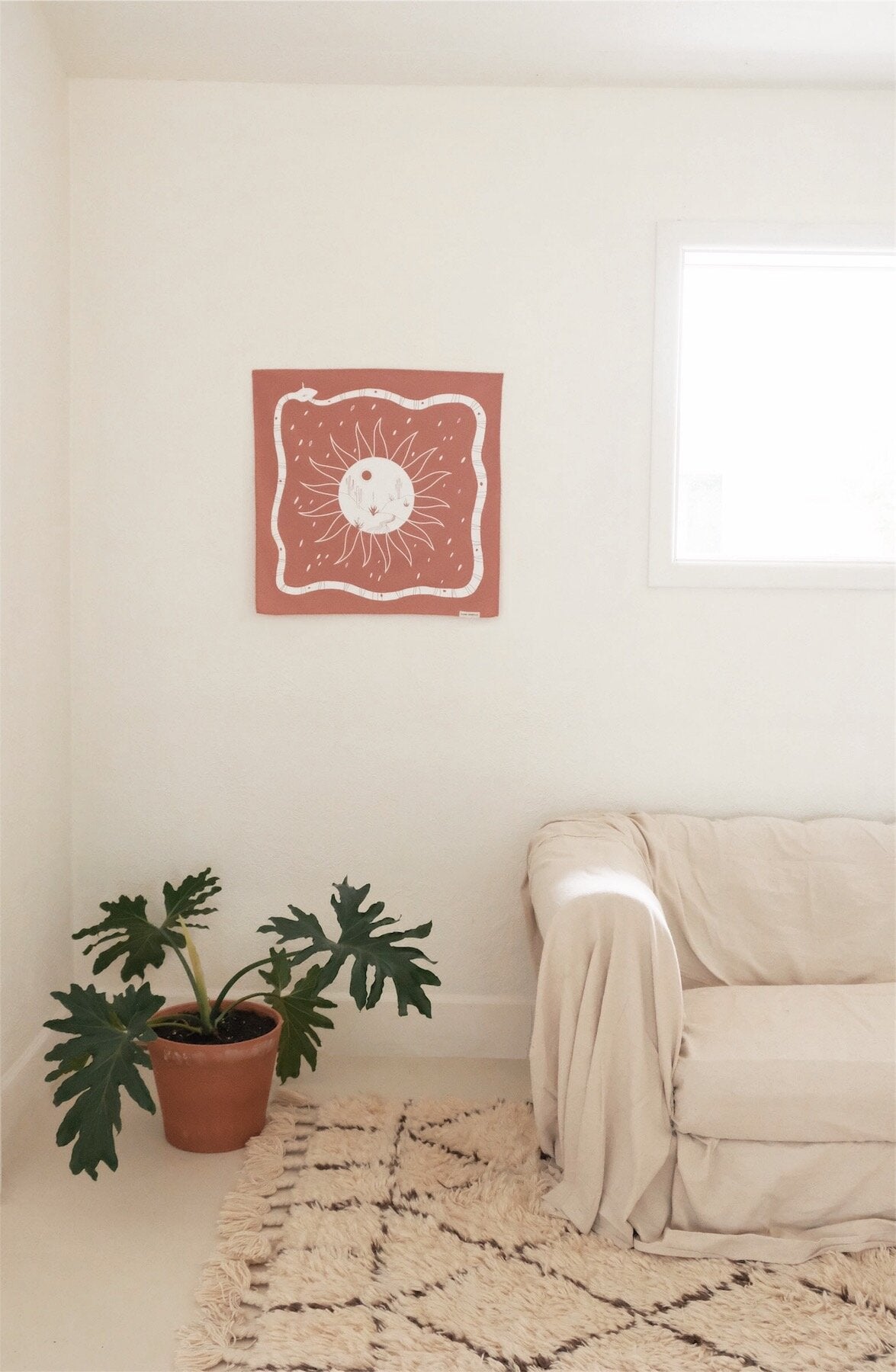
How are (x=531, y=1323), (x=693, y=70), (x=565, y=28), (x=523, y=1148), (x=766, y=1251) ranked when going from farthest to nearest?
1. (x=693, y=70)
2. (x=565, y=28)
3. (x=523, y=1148)
4. (x=766, y=1251)
5. (x=531, y=1323)

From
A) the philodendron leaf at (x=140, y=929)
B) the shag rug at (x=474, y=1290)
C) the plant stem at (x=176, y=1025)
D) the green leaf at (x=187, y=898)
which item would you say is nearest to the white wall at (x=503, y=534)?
the green leaf at (x=187, y=898)

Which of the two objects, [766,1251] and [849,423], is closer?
[766,1251]

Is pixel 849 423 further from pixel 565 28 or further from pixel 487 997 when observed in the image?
pixel 487 997

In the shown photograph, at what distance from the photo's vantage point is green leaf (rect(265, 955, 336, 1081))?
8.15 feet

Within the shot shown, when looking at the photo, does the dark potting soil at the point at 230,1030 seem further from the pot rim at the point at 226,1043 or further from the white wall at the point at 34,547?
the white wall at the point at 34,547

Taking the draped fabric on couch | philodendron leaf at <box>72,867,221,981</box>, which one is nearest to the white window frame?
the draped fabric on couch

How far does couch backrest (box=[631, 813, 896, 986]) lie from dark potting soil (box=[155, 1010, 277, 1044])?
40.1 inches

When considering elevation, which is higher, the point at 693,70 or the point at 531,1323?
the point at 693,70

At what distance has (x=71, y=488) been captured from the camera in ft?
9.30

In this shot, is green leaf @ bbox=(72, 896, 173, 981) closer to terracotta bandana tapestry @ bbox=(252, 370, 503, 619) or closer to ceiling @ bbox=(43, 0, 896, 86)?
terracotta bandana tapestry @ bbox=(252, 370, 503, 619)

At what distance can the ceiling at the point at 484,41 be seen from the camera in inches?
95.1

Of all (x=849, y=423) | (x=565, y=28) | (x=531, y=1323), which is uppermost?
(x=565, y=28)

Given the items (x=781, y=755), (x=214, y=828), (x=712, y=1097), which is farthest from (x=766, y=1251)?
(x=214, y=828)

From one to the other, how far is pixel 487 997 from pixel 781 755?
1.06 metres
